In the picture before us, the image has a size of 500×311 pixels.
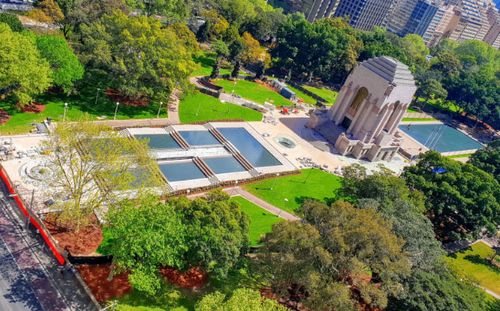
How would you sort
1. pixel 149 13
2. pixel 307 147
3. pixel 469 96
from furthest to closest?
pixel 469 96
pixel 149 13
pixel 307 147

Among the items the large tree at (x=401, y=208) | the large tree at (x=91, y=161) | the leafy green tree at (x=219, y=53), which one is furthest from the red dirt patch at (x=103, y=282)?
the leafy green tree at (x=219, y=53)

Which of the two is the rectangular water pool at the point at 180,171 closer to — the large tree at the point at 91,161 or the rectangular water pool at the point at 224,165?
the rectangular water pool at the point at 224,165

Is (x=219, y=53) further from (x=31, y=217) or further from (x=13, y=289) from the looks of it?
(x=13, y=289)

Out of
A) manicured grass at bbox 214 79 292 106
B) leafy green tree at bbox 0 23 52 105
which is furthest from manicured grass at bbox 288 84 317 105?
leafy green tree at bbox 0 23 52 105

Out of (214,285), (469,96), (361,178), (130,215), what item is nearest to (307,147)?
(361,178)

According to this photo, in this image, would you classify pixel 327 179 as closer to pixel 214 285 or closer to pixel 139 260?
pixel 214 285
